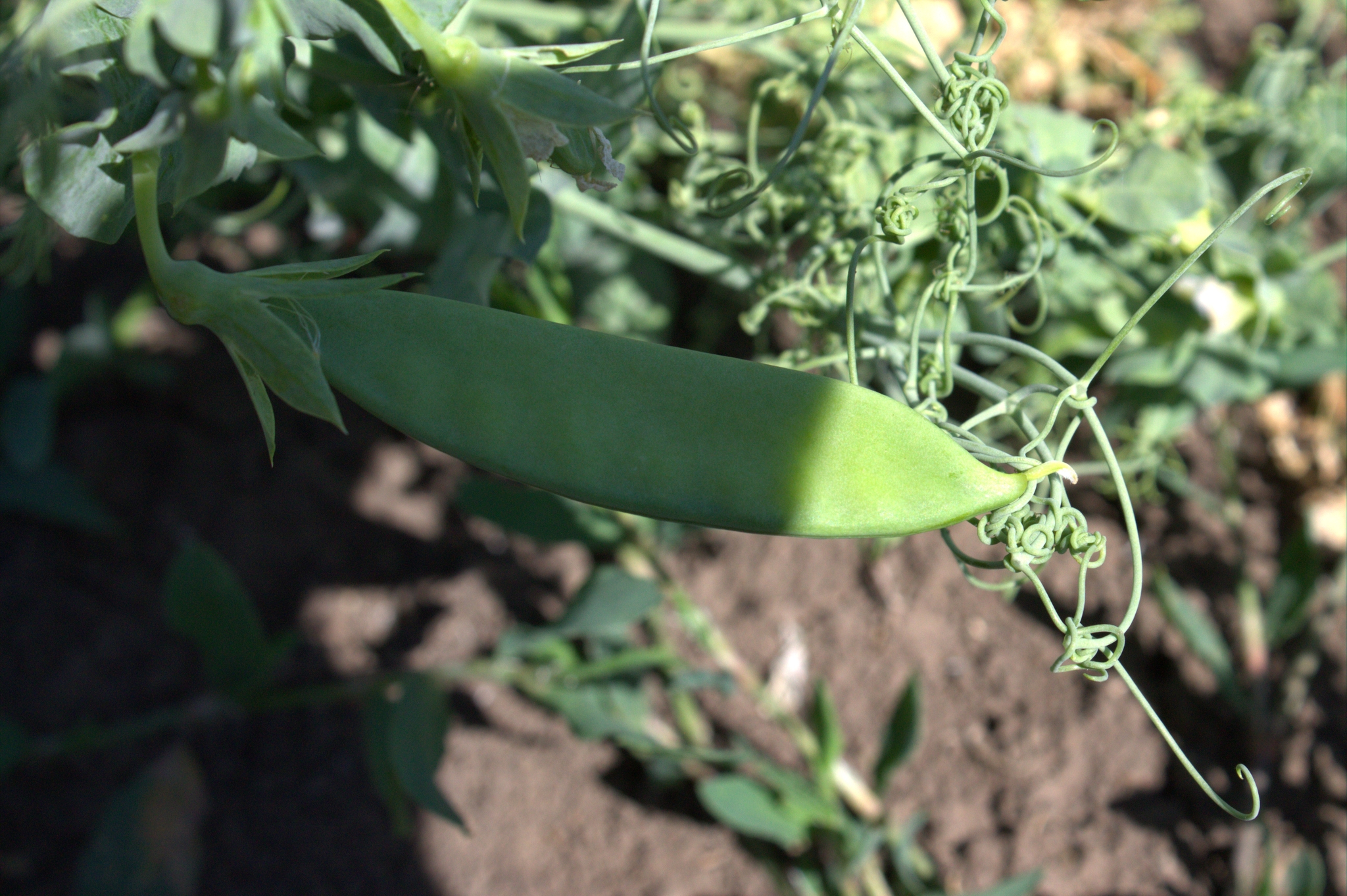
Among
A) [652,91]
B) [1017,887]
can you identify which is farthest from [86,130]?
[1017,887]

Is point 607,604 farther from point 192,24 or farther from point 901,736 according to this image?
point 192,24

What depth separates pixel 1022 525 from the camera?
50cm

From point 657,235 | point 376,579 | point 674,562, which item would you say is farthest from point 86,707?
point 657,235

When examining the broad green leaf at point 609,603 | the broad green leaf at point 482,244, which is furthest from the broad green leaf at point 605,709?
the broad green leaf at point 482,244

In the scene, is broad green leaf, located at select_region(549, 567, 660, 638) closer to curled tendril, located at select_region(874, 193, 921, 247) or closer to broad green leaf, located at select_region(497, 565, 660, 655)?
broad green leaf, located at select_region(497, 565, 660, 655)

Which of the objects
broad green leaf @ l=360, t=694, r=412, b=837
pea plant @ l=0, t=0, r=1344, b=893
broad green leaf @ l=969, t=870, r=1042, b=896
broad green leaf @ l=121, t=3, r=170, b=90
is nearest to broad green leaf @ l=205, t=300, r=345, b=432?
pea plant @ l=0, t=0, r=1344, b=893

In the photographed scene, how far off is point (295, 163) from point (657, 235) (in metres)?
0.39

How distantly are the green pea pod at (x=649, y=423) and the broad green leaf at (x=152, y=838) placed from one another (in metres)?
0.88

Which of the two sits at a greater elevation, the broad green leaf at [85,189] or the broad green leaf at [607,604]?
the broad green leaf at [85,189]

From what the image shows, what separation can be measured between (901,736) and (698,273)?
0.56m

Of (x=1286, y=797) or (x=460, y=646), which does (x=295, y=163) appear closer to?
(x=460, y=646)

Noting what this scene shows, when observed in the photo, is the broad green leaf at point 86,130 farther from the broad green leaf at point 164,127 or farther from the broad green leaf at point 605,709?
the broad green leaf at point 605,709

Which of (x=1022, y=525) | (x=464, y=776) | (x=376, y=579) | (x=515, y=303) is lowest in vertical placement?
(x=464, y=776)

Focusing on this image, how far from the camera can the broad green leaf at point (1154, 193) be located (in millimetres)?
771
